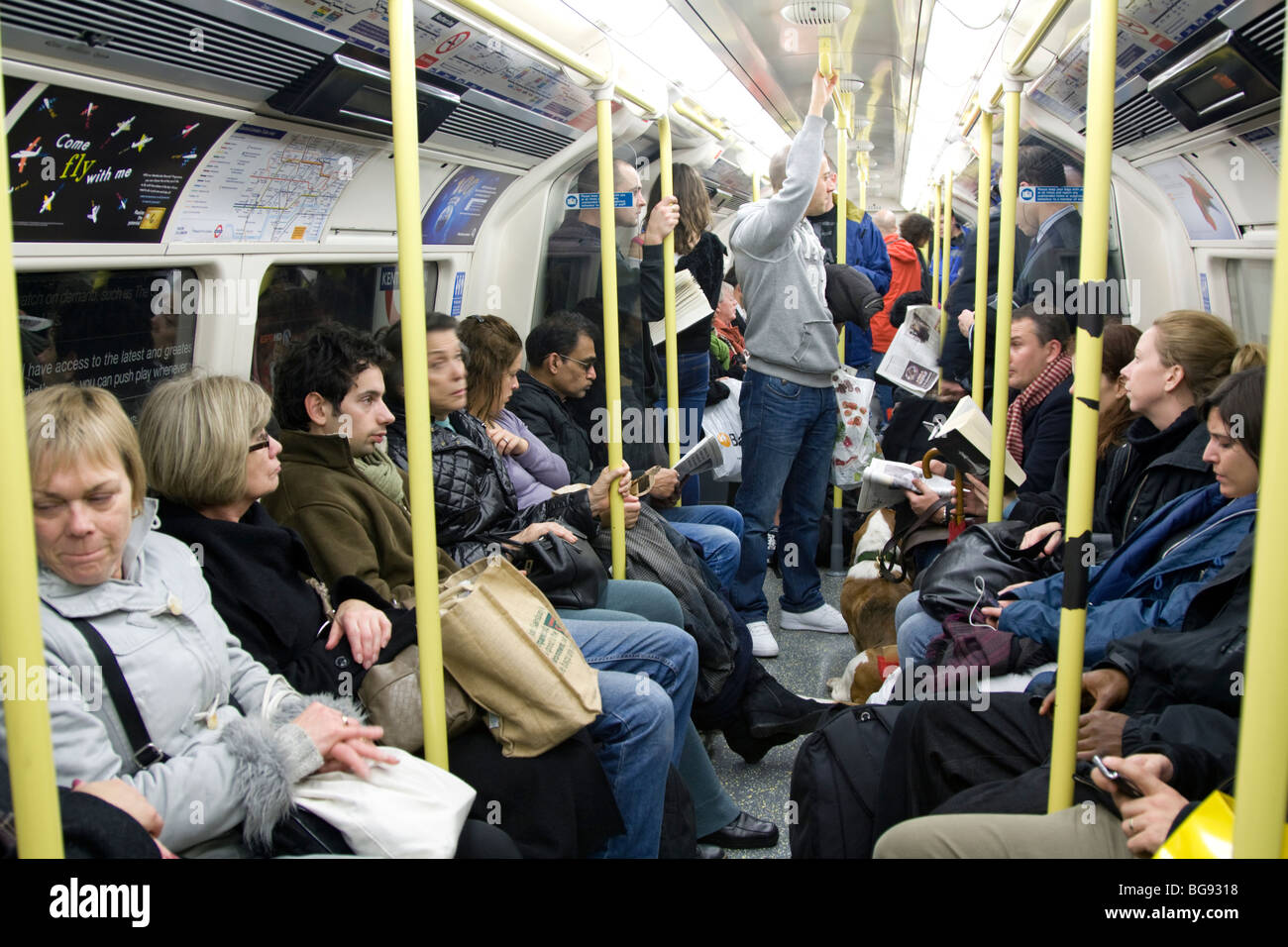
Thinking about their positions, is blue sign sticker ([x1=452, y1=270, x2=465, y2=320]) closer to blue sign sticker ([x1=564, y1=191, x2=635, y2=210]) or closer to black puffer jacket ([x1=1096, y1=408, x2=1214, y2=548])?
blue sign sticker ([x1=564, y1=191, x2=635, y2=210])

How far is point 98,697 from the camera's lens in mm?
1641

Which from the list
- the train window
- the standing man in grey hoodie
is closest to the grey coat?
the standing man in grey hoodie

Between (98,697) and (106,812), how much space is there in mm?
273

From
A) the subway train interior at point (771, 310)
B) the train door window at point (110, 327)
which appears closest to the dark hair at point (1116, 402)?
the subway train interior at point (771, 310)

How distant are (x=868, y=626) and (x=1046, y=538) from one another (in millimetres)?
1022

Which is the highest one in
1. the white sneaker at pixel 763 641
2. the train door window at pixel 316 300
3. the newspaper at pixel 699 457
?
the train door window at pixel 316 300

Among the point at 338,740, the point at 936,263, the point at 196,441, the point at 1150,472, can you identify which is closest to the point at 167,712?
the point at 338,740

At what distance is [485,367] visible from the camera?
3566 millimetres

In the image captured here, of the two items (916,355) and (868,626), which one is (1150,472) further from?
(916,355)

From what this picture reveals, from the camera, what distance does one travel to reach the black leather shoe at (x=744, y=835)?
2900 millimetres

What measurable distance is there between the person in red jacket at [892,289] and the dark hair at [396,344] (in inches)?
184

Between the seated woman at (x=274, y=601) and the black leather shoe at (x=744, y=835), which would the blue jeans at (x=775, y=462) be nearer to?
the black leather shoe at (x=744, y=835)
